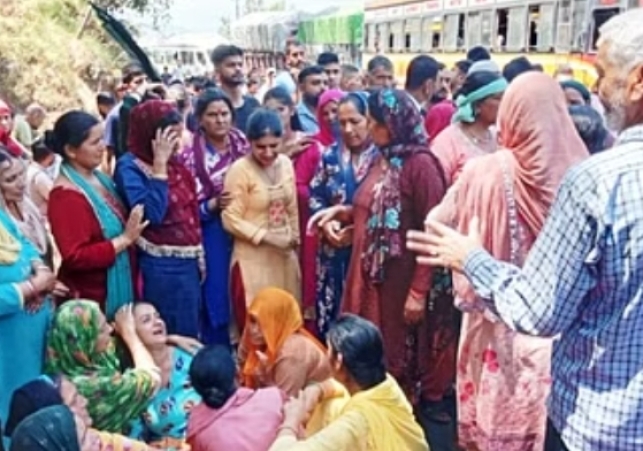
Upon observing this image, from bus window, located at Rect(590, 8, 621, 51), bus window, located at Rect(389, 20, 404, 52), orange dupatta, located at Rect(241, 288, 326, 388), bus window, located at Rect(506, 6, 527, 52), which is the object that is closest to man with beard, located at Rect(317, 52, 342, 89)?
orange dupatta, located at Rect(241, 288, 326, 388)

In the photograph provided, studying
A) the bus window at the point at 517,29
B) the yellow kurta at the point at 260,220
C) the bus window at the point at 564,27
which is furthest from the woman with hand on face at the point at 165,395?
the bus window at the point at 517,29

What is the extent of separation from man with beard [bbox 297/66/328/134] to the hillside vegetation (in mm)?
10923

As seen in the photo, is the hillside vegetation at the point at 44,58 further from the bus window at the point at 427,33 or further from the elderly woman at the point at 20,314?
the elderly woman at the point at 20,314

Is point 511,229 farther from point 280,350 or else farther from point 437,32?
point 437,32

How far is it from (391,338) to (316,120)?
2253mm

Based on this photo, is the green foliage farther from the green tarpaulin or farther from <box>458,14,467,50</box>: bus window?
<box>458,14,467,50</box>: bus window

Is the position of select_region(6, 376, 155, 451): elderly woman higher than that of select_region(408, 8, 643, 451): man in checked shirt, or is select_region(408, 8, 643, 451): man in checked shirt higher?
select_region(408, 8, 643, 451): man in checked shirt

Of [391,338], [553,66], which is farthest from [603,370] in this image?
[553,66]

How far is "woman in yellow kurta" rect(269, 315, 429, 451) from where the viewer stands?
239 cm

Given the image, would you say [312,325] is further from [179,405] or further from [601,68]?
[601,68]

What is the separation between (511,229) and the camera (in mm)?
2861

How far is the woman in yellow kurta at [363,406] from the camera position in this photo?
2391 millimetres

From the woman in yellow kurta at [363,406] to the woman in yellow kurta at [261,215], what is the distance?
1526 millimetres

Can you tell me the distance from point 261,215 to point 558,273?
2638 millimetres
